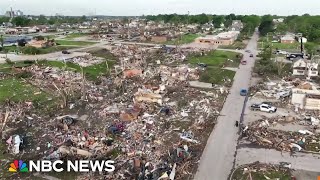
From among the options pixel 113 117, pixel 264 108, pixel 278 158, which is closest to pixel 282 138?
pixel 278 158

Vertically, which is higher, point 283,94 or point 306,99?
point 306,99

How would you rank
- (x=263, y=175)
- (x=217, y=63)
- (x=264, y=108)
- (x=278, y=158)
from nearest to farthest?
(x=263, y=175), (x=278, y=158), (x=264, y=108), (x=217, y=63)

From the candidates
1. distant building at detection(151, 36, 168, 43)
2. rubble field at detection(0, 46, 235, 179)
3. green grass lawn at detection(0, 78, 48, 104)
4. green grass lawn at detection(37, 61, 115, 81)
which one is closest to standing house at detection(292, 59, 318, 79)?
rubble field at detection(0, 46, 235, 179)

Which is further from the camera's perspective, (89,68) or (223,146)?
(89,68)

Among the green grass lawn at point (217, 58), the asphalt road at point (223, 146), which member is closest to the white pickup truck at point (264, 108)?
the asphalt road at point (223, 146)

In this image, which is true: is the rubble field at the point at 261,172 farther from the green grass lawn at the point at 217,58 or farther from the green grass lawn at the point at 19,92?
the green grass lawn at the point at 217,58

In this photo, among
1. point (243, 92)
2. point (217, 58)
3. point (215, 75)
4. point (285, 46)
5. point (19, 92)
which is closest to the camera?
point (19, 92)

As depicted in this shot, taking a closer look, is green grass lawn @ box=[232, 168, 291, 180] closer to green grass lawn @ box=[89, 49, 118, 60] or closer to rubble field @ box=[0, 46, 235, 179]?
rubble field @ box=[0, 46, 235, 179]

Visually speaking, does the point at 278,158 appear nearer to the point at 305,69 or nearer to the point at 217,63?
the point at 305,69
